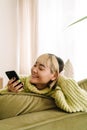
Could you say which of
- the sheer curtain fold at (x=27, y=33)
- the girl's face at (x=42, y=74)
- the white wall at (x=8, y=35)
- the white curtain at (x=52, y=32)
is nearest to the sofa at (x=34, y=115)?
the girl's face at (x=42, y=74)

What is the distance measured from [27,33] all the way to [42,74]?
2.49 metres

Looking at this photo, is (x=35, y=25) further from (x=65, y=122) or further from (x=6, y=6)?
(x=65, y=122)

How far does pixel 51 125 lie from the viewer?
2.89 feet

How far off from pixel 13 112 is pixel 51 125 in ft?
0.54

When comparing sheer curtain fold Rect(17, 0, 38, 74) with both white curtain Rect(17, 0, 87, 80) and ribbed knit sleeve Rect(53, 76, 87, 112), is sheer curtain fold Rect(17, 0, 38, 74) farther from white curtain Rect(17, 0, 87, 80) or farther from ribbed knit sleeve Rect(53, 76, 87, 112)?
ribbed knit sleeve Rect(53, 76, 87, 112)

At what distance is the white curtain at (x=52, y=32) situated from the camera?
9.27ft

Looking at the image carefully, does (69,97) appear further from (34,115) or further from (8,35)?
(8,35)

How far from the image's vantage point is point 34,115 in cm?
94

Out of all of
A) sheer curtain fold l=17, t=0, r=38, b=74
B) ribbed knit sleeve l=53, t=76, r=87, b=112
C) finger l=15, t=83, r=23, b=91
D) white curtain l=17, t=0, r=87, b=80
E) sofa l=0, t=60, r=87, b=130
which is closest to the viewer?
sofa l=0, t=60, r=87, b=130

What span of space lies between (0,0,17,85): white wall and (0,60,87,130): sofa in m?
2.74

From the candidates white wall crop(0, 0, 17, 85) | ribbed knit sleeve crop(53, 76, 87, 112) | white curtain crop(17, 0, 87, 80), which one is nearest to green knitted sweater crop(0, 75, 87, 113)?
ribbed knit sleeve crop(53, 76, 87, 112)

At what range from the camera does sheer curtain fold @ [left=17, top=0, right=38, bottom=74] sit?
3533 millimetres

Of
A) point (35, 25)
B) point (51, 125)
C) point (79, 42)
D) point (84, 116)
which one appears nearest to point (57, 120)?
point (51, 125)

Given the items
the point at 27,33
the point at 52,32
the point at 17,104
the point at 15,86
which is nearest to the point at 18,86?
the point at 15,86
